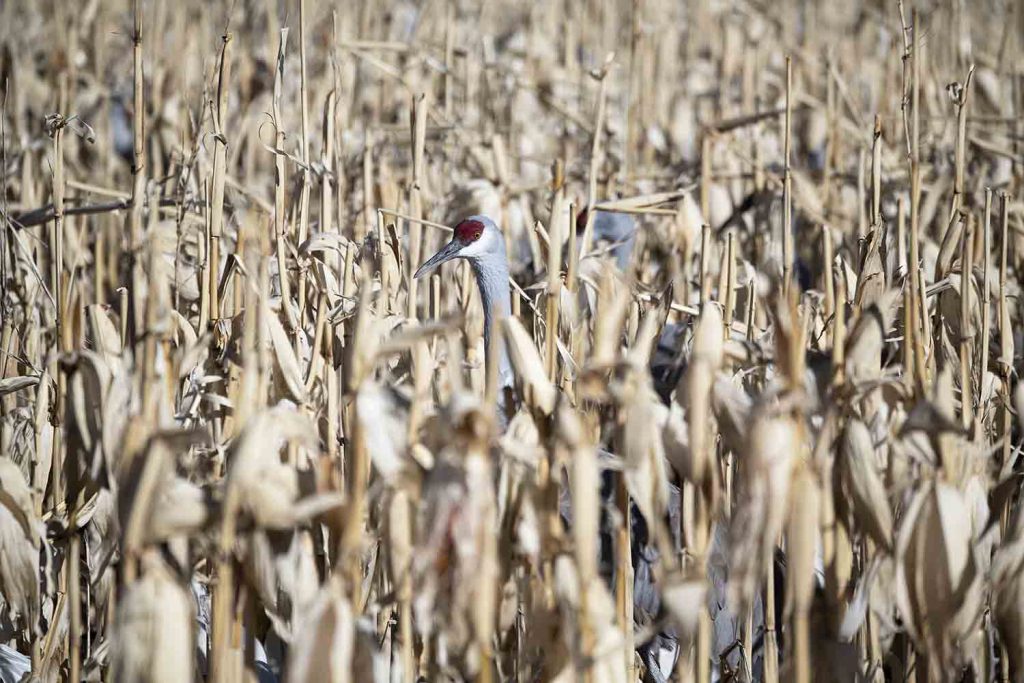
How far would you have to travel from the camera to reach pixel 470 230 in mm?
2055

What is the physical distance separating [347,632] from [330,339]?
0.69 meters

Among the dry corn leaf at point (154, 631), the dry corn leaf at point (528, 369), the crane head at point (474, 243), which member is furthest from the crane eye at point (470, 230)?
the dry corn leaf at point (154, 631)

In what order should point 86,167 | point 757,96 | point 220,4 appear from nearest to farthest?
point 86,167, point 757,96, point 220,4

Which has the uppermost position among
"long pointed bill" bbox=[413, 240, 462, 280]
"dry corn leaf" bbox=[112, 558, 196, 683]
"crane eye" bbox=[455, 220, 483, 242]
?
"crane eye" bbox=[455, 220, 483, 242]

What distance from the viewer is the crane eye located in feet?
6.75

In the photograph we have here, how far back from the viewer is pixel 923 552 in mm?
1215

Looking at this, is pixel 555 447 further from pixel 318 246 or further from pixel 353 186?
pixel 353 186

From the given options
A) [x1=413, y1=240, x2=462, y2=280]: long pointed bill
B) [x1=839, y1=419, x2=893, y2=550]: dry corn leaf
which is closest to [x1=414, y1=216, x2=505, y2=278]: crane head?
[x1=413, y1=240, x2=462, y2=280]: long pointed bill

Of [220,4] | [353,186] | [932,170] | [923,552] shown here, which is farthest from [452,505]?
[220,4]

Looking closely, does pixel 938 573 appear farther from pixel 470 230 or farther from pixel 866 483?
pixel 470 230

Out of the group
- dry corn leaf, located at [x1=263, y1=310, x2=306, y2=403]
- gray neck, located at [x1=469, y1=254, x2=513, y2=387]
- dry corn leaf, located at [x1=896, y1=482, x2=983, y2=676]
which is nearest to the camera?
dry corn leaf, located at [x1=896, y1=482, x2=983, y2=676]

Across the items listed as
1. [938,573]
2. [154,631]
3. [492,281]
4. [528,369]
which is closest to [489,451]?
[528,369]

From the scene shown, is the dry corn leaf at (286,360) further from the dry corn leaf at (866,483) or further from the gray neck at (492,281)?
the dry corn leaf at (866,483)

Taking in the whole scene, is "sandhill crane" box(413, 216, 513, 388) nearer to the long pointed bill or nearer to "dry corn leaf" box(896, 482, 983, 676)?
the long pointed bill
